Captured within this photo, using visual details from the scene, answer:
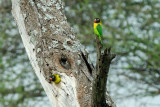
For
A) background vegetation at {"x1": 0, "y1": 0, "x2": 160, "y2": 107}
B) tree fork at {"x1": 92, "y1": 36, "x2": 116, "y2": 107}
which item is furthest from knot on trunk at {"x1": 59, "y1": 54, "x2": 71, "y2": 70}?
background vegetation at {"x1": 0, "y1": 0, "x2": 160, "y2": 107}

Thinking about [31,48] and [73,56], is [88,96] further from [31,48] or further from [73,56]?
[31,48]

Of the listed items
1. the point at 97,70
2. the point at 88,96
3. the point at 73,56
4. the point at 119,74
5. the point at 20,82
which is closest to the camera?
the point at 97,70

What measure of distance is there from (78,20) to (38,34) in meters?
4.35

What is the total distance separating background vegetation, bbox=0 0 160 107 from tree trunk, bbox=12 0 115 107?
3040mm

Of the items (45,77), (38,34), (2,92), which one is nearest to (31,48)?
(38,34)

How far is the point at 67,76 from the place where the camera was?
2432 mm

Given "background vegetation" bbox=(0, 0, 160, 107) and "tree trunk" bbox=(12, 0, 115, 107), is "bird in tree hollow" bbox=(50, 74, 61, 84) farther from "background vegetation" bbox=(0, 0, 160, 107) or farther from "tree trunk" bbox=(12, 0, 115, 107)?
"background vegetation" bbox=(0, 0, 160, 107)

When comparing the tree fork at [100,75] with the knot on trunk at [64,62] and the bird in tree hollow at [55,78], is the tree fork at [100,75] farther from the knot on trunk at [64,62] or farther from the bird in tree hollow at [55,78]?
the knot on trunk at [64,62]

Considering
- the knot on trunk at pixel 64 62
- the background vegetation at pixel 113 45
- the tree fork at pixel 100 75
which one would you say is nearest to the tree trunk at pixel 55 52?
the knot on trunk at pixel 64 62

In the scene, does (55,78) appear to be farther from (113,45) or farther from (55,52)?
(113,45)

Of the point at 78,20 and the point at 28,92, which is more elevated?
the point at 78,20

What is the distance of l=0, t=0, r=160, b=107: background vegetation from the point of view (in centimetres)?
601

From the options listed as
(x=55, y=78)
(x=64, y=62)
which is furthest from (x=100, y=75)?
(x=64, y=62)

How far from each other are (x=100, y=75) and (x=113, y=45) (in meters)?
4.23
